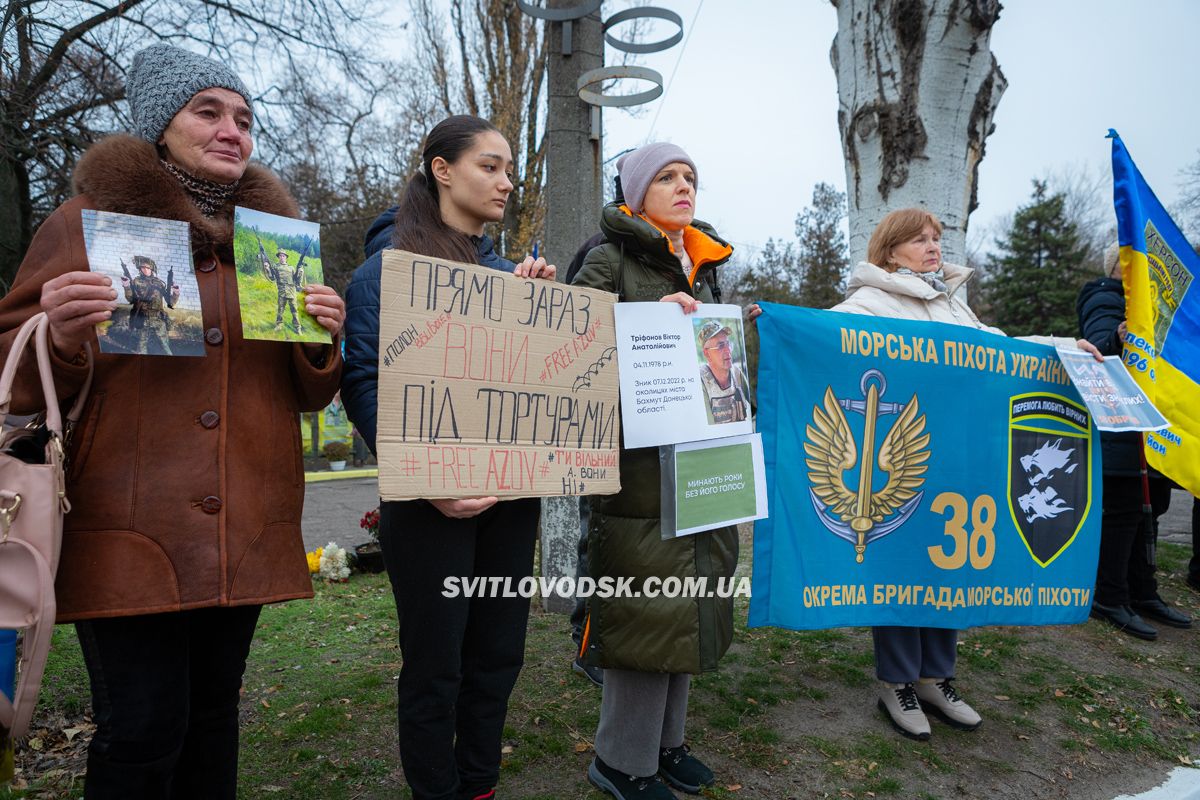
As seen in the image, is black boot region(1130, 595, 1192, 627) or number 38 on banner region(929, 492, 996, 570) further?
black boot region(1130, 595, 1192, 627)

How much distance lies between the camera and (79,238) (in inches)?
65.7

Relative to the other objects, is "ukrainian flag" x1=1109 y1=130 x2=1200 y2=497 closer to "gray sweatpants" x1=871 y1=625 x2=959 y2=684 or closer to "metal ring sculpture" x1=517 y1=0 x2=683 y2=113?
"gray sweatpants" x1=871 y1=625 x2=959 y2=684

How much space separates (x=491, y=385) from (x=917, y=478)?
79.1 inches

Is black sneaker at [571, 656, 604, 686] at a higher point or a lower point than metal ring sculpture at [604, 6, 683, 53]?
lower

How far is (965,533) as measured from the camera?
324 centimetres

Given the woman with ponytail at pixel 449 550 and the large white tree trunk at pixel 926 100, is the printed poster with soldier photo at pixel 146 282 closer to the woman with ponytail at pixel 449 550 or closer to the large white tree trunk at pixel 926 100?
the woman with ponytail at pixel 449 550

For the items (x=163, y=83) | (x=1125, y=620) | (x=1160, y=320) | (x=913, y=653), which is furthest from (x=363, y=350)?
(x=1125, y=620)

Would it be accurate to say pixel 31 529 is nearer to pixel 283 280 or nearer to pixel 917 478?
pixel 283 280

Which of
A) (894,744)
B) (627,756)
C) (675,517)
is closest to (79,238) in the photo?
(675,517)

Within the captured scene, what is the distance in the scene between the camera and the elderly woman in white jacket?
3176 millimetres

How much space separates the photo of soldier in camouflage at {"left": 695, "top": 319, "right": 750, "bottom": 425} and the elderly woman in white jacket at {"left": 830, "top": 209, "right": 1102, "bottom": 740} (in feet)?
2.88

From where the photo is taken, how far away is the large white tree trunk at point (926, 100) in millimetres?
4070

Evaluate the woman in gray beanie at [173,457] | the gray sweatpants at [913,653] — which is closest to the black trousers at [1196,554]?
the gray sweatpants at [913,653]

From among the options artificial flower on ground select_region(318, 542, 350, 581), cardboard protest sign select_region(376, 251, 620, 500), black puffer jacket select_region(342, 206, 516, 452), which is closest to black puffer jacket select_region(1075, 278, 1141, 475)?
cardboard protest sign select_region(376, 251, 620, 500)
